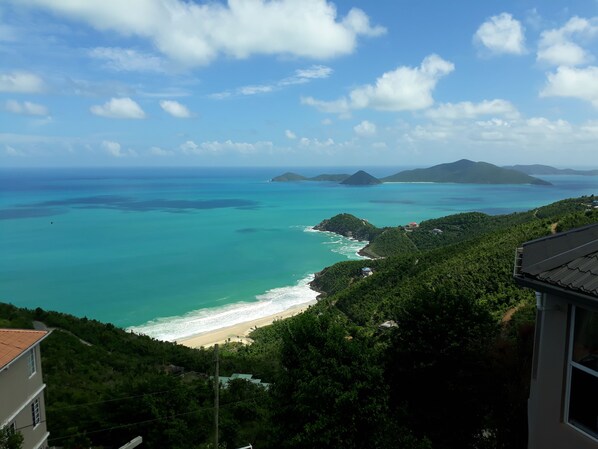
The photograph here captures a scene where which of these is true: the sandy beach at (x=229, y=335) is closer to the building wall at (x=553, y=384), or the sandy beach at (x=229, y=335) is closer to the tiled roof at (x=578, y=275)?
the building wall at (x=553, y=384)

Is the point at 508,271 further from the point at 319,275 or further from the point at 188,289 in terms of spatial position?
the point at 188,289

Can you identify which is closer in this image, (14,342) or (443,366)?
(14,342)

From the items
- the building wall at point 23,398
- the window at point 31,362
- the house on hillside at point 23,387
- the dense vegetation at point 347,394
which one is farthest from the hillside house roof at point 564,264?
Result: the window at point 31,362

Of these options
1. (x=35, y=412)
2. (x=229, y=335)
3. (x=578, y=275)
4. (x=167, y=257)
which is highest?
(x=578, y=275)

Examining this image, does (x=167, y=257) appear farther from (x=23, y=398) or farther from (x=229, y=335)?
(x=23, y=398)

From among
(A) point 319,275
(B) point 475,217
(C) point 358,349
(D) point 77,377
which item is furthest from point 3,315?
(B) point 475,217


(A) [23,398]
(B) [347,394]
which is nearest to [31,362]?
(A) [23,398]

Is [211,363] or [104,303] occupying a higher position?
[211,363]
